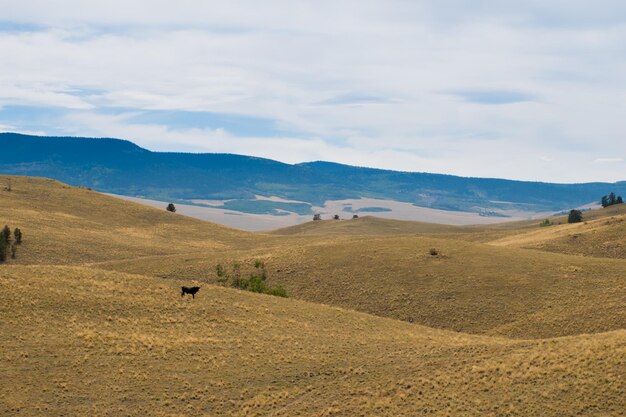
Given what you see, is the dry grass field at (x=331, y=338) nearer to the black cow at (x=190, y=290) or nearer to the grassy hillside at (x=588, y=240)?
the black cow at (x=190, y=290)

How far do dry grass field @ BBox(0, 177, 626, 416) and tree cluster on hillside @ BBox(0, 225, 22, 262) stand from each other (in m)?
3.41

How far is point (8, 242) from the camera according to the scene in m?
101

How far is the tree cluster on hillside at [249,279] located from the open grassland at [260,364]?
64.9 ft

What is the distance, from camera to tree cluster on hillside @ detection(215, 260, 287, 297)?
77.0m

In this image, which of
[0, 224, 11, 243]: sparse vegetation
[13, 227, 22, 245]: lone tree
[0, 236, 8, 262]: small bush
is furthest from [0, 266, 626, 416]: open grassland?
[13, 227, 22, 245]: lone tree

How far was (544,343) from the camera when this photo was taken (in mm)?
44375

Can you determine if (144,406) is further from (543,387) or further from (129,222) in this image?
(129,222)

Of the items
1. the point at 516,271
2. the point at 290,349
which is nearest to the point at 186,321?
the point at 290,349

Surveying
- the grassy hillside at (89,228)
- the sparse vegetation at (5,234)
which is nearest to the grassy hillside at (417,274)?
the grassy hillside at (89,228)

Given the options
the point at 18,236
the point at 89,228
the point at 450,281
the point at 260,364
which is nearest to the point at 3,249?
the point at 18,236

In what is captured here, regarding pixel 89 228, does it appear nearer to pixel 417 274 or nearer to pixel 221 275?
pixel 221 275

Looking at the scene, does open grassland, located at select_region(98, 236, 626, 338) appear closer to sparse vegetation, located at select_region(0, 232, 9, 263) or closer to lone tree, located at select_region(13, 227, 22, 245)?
sparse vegetation, located at select_region(0, 232, 9, 263)

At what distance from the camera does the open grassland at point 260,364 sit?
36.7m

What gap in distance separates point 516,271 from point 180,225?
279ft
